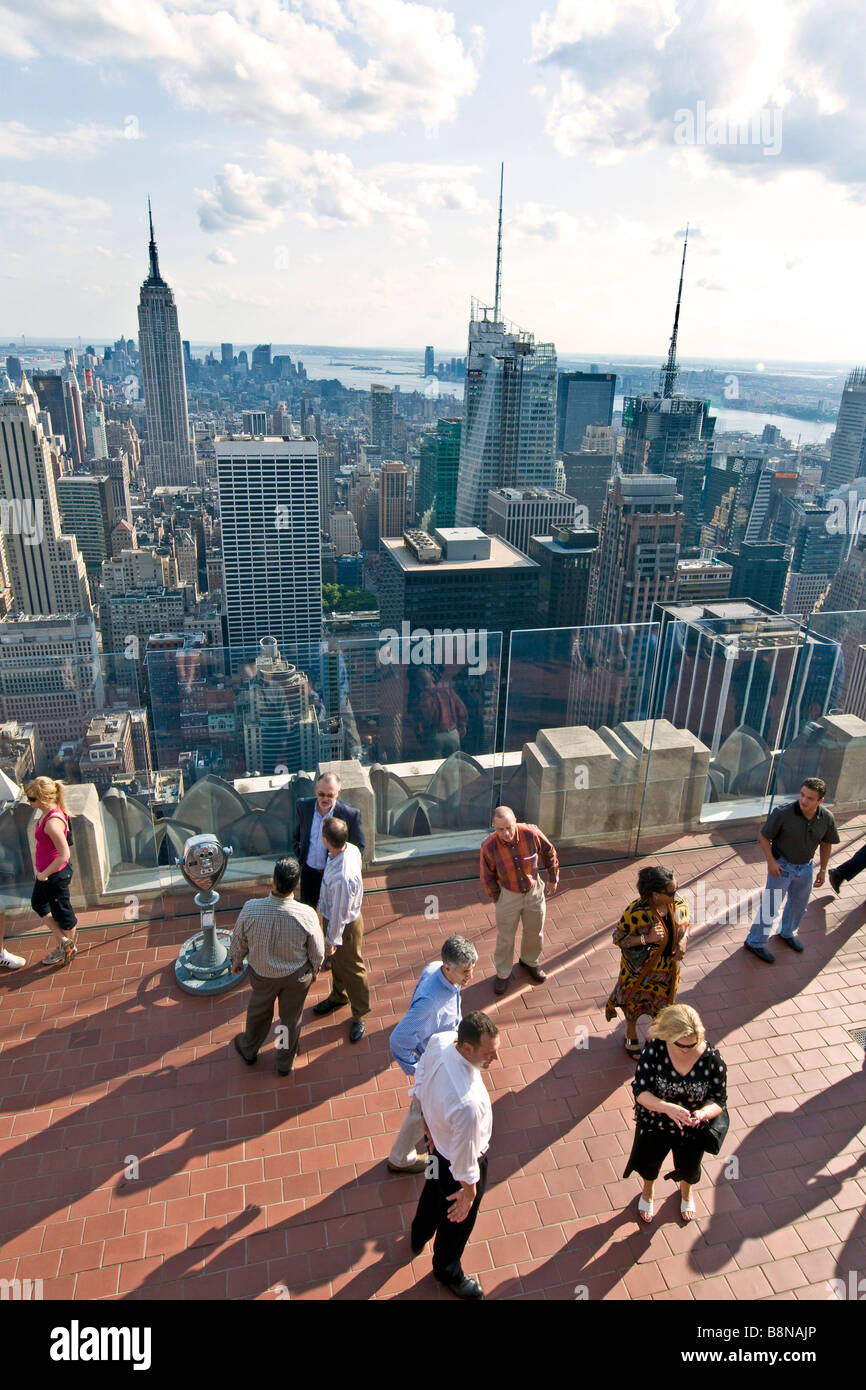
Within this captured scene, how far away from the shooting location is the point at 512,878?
13.8ft

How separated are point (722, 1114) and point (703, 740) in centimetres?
338

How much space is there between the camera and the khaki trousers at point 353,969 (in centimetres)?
391

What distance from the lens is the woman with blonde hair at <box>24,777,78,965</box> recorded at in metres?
4.21

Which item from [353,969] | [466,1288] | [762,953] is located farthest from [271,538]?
[466,1288]

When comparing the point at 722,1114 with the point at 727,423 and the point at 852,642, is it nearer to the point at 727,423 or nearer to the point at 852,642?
the point at 852,642

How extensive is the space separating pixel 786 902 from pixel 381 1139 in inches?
108

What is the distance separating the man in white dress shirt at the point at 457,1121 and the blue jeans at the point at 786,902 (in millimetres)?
2676

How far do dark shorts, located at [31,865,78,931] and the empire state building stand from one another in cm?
16290

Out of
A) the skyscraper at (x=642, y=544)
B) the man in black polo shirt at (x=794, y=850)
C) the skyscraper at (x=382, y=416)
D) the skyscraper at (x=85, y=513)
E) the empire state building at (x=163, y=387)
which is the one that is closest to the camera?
the man in black polo shirt at (x=794, y=850)

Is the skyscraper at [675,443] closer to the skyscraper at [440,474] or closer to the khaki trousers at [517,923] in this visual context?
the skyscraper at [440,474]

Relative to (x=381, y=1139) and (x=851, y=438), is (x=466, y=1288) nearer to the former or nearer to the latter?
(x=381, y=1139)

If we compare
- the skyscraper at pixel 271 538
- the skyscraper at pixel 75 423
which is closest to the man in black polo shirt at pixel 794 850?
the skyscraper at pixel 271 538

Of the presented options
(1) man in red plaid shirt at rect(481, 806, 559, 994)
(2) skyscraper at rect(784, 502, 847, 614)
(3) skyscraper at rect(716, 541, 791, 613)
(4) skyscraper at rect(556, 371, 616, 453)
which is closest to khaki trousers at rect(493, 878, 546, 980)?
(1) man in red plaid shirt at rect(481, 806, 559, 994)

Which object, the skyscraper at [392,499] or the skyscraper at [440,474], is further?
the skyscraper at [440,474]
